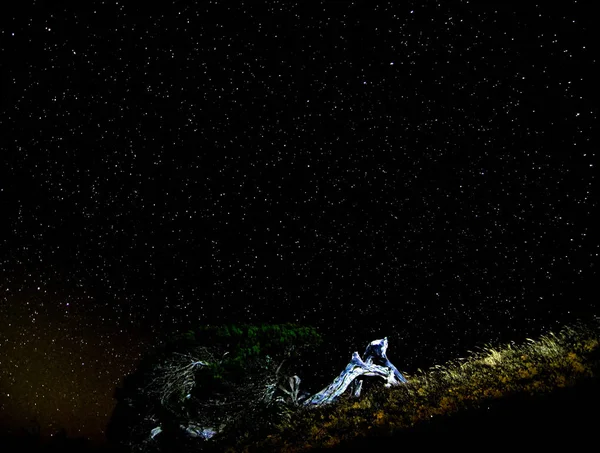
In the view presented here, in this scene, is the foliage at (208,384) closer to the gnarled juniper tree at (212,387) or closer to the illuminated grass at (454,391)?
the gnarled juniper tree at (212,387)

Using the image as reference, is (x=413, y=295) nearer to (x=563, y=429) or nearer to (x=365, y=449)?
(x=365, y=449)

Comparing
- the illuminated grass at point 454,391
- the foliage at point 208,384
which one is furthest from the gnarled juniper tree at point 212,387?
the illuminated grass at point 454,391

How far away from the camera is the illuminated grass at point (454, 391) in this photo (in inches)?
230

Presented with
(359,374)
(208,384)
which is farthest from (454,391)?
(208,384)

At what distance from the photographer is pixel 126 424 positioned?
37.0 ft

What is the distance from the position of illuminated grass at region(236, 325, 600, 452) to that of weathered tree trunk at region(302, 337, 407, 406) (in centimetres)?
144

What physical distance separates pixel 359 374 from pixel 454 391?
484cm

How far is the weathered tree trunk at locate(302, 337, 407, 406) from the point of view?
11070mm

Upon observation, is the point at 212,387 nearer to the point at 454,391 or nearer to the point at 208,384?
the point at 208,384

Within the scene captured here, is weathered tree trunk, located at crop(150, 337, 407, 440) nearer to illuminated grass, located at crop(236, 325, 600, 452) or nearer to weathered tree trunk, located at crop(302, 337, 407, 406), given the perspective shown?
weathered tree trunk, located at crop(302, 337, 407, 406)

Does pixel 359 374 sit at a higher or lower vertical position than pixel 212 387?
lower

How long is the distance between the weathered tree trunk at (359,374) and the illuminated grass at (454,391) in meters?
1.44

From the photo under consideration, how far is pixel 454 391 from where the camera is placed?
7055mm

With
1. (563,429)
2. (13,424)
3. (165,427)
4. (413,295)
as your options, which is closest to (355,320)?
(413,295)
